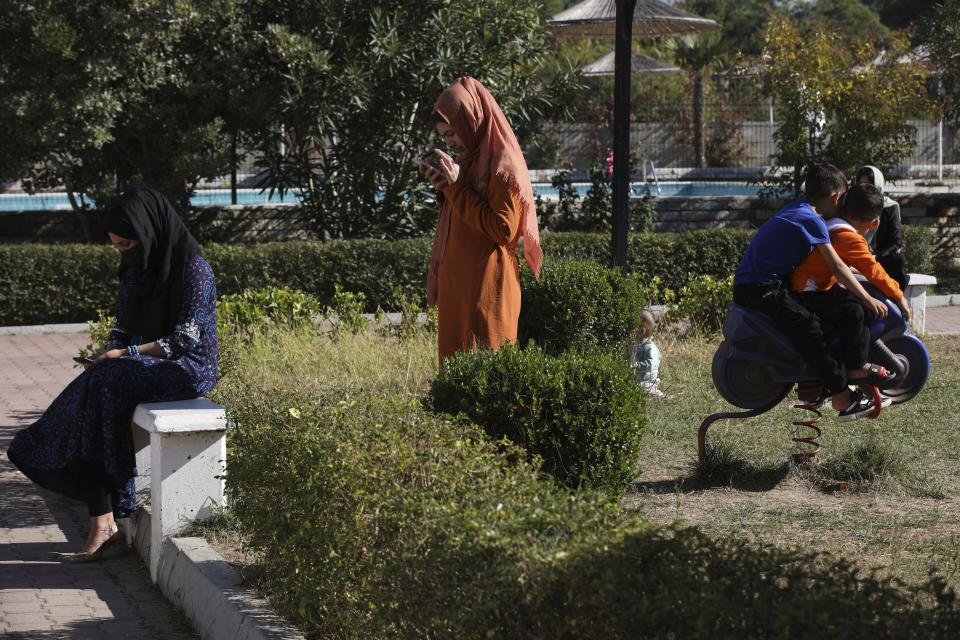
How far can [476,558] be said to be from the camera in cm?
317

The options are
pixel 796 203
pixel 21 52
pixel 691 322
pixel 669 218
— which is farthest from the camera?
pixel 669 218

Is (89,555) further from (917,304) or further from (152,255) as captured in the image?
(917,304)

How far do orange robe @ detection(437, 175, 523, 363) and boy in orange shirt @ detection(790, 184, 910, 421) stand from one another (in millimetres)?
1495

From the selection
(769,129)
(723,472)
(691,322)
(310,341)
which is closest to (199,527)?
(723,472)

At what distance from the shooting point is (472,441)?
457cm

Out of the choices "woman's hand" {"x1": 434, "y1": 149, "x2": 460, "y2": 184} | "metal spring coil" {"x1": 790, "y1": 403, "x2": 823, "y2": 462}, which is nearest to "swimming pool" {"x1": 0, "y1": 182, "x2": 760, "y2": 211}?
"metal spring coil" {"x1": 790, "y1": 403, "x2": 823, "y2": 462}

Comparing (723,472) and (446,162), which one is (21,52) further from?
(723,472)

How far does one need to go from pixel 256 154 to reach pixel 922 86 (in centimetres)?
944

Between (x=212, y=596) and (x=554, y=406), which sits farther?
(x=554, y=406)

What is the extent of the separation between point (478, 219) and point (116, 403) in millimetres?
1830

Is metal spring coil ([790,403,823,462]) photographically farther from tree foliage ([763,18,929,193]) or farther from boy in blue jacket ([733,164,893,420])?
tree foliage ([763,18,929,193])

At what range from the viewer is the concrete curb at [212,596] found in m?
4.12

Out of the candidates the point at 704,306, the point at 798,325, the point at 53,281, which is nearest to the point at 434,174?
the point at 798,325

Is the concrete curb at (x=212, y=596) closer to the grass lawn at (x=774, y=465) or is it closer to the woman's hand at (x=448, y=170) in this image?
the grass lawn at (x=774, y=465)
